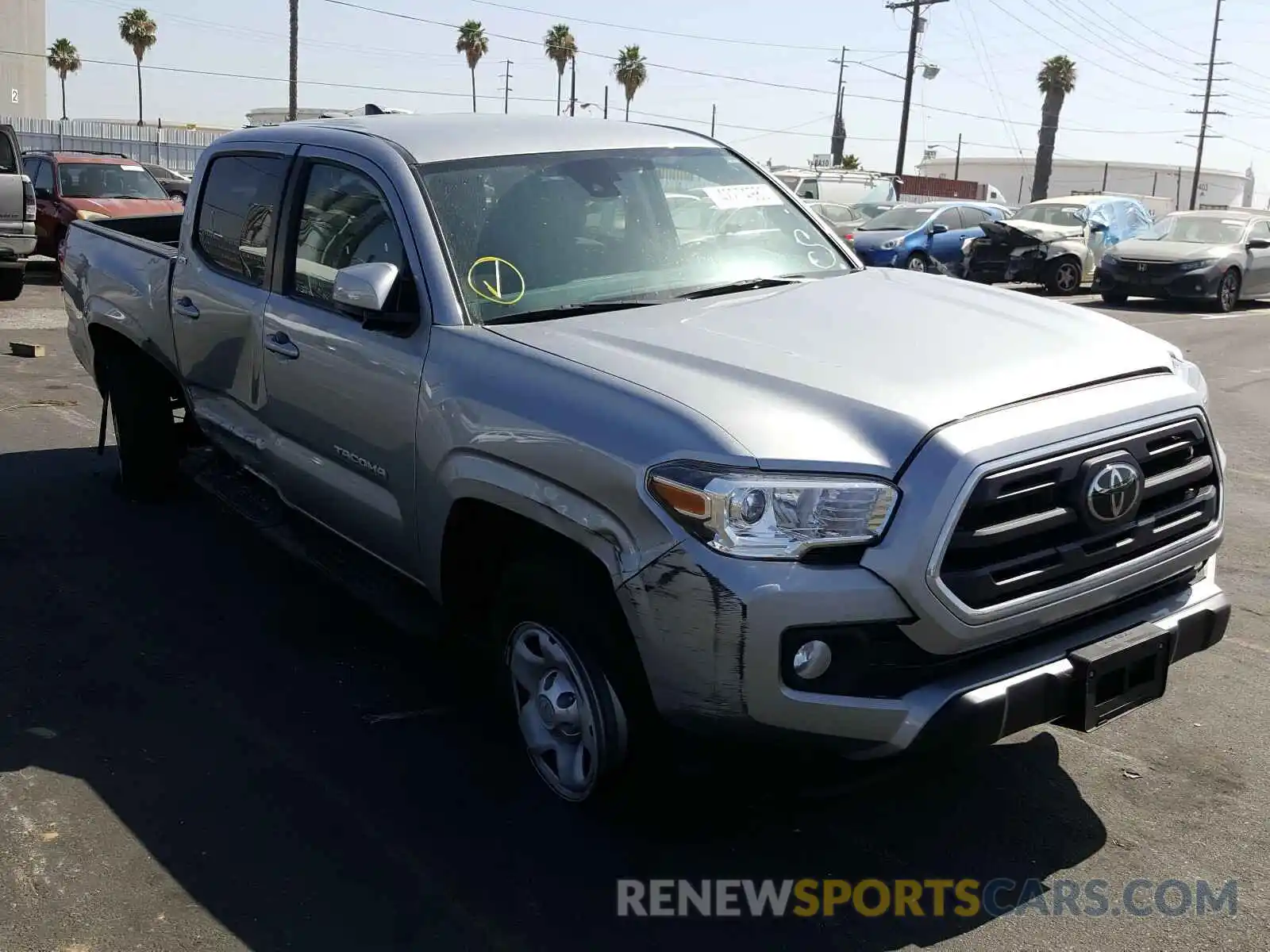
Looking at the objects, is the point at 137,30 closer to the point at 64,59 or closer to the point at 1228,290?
the point at 64,59

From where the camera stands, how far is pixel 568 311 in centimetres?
387

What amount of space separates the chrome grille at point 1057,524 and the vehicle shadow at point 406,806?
0.51 meters

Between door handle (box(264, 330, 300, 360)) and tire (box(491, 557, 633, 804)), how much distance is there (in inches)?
56.5

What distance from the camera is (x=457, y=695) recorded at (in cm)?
446

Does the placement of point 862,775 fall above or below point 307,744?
above

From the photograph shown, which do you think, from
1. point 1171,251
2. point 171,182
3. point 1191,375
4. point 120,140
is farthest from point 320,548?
point 120,140

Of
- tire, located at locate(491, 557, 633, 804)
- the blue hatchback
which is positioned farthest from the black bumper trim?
the blue hatchback

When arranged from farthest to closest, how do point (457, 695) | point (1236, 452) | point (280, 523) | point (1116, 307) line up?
point (1116, 307) → point (1236, 452) → point (280, 523) → point (457, 695)

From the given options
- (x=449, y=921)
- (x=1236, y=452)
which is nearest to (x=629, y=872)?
(x=449, y=921)

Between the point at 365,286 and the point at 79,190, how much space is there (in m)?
16.4

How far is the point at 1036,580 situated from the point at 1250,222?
63.0 feet

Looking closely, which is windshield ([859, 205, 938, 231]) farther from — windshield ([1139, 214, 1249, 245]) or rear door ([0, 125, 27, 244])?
rear door ([0, 125, 27, 244])

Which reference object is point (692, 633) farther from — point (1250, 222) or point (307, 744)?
point (1250, 222)

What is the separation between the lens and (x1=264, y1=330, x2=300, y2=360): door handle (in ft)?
14.8
